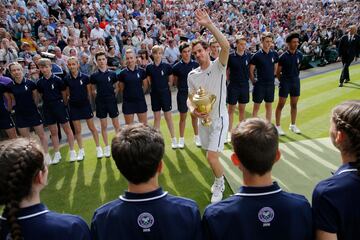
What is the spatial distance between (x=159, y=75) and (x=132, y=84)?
62 centimetres

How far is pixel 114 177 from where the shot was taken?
656cm

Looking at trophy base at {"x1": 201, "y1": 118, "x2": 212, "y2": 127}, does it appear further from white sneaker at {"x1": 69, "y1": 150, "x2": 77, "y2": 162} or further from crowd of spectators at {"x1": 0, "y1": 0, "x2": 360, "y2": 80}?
crowd of spectators at {"x1": 0, "y1": 0, "x2": 360, "y2": 80}

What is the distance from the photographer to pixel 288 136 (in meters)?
8.15

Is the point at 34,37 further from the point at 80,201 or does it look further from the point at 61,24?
the point at 80,201

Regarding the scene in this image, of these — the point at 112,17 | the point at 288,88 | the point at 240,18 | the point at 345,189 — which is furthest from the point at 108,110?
the point at 240,18

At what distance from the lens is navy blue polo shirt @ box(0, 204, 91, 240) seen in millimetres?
2029

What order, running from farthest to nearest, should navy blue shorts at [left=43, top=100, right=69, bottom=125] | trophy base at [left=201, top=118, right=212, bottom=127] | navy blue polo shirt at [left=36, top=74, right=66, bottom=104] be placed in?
navy blue shorts at [left=43, top=100, right=69, bottom=125] < navy blue polo shirt at [left=36, top=74, right=66, bottom=104] < trophy base at [left=201, top=118, right=212, bottom=127]

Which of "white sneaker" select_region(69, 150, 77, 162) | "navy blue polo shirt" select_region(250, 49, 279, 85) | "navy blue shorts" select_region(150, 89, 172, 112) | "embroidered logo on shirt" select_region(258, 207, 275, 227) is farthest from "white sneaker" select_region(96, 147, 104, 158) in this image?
"embroidered logo on shirt" select_region(258, 207, 275, 227)

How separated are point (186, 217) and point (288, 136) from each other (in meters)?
A: 6.37

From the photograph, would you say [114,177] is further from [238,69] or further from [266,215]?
[266,215]

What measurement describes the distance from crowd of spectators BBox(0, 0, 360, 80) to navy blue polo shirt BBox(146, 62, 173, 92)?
2.99 meters

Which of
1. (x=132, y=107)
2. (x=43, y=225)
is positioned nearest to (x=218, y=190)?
(x=132, y=107)

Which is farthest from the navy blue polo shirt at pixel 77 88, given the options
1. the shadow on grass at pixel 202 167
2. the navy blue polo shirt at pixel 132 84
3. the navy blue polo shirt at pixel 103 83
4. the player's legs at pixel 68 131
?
the shadow on grass at pixel 202 167

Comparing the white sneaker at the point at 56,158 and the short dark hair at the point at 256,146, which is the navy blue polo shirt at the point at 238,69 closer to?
the white sneaker at the point at 56,158
